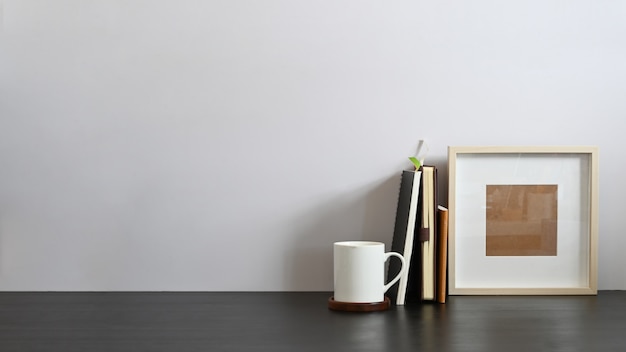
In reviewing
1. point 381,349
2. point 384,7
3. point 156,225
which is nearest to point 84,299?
point 156,225

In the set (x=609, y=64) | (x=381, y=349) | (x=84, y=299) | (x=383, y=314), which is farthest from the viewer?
(x=609, y=64)

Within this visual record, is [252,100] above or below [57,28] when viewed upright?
below

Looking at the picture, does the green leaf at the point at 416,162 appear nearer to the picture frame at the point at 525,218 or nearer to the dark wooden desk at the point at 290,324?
the picture frame at the point at 525,218

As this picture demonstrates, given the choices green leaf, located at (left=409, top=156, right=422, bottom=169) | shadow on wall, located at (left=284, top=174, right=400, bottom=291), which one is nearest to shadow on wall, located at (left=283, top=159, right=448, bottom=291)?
shadow on wall, located at (left=284, top=174, right=400, bottom=291)

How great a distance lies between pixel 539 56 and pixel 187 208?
712 millimetres

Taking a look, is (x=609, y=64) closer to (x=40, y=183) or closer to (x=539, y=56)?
(x=539, y=56)

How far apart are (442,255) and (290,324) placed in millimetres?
330

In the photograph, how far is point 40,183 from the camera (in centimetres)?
144

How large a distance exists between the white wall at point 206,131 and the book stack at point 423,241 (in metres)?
0.12

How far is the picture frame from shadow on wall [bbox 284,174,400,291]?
13 cm

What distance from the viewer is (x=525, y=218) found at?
4.56ft

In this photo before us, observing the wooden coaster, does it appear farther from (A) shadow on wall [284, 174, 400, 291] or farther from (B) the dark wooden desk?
(A) shadow on wall [284, 174, 400, 291]

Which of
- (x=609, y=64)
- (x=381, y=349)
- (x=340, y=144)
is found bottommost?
(x=381, y=349)

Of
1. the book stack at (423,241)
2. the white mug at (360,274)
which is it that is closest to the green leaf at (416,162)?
the book stack at (423,241)
